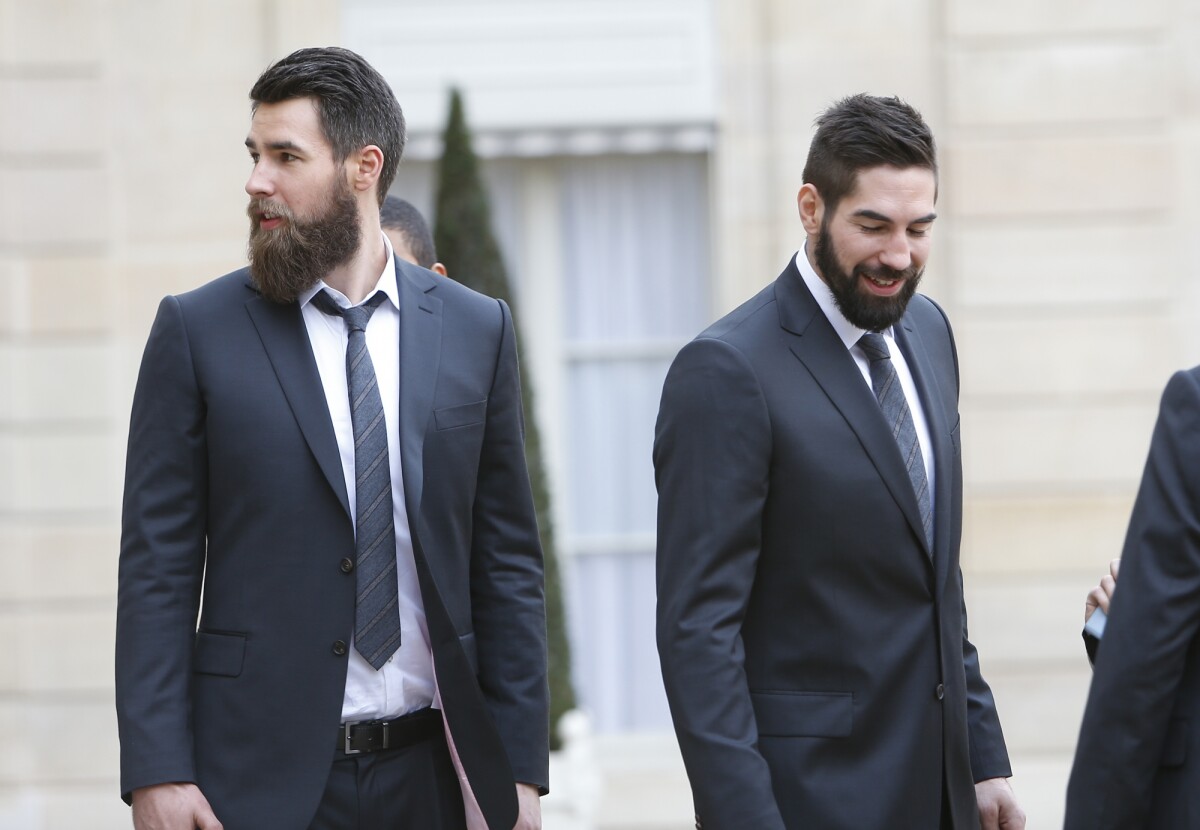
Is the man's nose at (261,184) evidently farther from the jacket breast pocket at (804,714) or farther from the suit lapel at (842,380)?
the jacket breast pocket at (804,714)

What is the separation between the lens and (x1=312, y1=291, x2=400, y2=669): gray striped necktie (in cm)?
310

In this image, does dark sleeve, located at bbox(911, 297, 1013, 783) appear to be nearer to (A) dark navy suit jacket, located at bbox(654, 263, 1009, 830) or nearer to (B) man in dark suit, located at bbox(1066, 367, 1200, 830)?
(A) dark navy suit jacket, located at bbox(654, 263, 1009, 830)

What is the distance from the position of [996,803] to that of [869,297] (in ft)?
3.55

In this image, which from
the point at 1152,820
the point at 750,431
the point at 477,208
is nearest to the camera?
the point at 1152,820

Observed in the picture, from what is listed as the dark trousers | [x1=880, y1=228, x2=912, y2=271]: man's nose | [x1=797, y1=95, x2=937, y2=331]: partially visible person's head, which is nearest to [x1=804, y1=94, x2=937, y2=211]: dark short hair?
[x1=797, y1=95, x2=937, y2=331]: partially visible person's head

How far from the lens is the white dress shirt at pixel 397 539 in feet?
10.3

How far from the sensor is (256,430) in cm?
308

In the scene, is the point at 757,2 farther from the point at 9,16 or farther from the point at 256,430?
the point at 256,430

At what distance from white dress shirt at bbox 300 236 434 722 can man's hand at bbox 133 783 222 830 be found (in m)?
0.32

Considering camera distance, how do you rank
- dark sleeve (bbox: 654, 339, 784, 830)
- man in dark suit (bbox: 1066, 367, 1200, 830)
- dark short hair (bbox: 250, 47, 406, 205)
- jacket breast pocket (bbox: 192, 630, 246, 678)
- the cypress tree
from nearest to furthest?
man in dark suit (bbox: 1066, 367, 1200, 830), dark sleeve (bbox: 654, 339, 784, 830), jacket breast pocket (bbox: 192, 630, 246, 678), dark short hair (bbox: 250, 47, 406, 205), the cypress tree

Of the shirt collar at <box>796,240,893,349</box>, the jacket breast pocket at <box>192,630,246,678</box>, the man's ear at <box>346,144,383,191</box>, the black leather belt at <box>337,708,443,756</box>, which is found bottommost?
the black leather belt at <box>337,708,443,756</box>

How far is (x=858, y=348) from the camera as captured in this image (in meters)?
3.19

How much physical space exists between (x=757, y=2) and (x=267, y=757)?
502 cm

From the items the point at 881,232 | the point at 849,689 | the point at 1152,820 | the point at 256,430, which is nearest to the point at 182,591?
the point at 256,430
